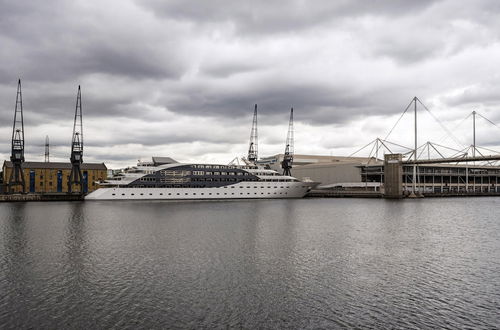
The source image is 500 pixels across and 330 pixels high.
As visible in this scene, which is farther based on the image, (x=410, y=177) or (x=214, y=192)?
(x=410, y=177)

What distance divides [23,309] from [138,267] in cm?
682

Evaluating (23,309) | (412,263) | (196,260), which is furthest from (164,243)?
(412,263)

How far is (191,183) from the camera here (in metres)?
83.3

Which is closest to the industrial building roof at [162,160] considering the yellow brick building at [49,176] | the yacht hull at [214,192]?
the yacht hull at [214,192]

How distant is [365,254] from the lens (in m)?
24.4

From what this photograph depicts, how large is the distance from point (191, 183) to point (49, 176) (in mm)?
52692

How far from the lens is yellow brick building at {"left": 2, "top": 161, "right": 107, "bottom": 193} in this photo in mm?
108938

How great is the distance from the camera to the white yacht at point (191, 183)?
78.5 metres

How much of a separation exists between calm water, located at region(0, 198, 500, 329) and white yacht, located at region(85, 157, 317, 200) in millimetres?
44670

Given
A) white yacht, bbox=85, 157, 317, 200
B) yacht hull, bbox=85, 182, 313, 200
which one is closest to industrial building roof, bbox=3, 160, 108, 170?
white yacht, bbox=85, 157, 317, 200

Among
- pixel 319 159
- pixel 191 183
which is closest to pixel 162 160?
pixel 191 183

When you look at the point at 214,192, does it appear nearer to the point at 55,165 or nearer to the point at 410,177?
the point at 55,165

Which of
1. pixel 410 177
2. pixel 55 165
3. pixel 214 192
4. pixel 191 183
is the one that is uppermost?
pixel 55 165

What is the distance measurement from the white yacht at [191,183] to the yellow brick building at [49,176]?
35409 mm
